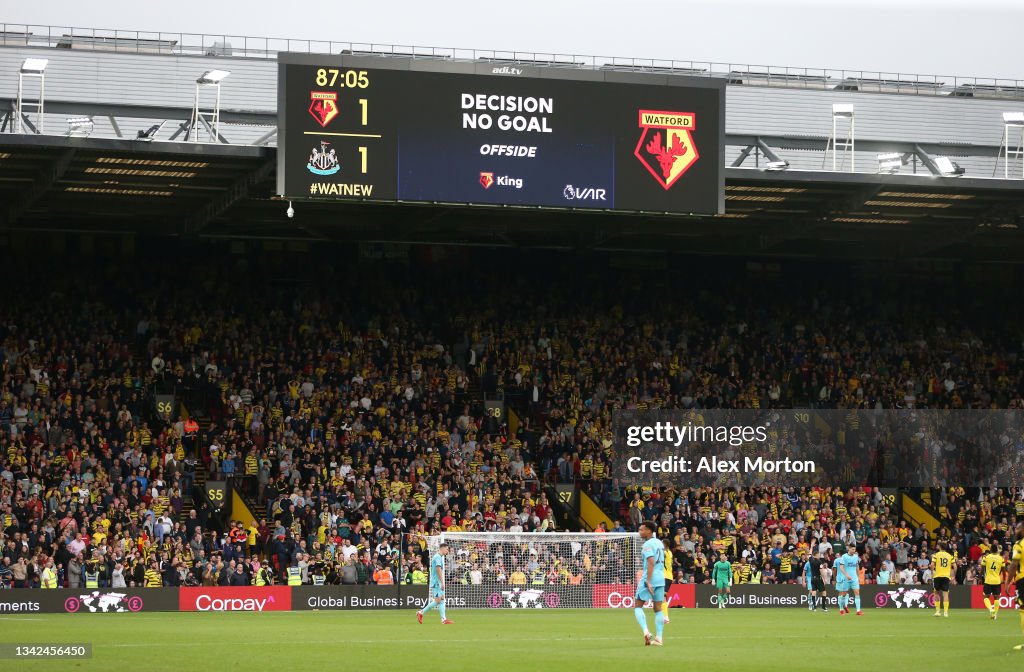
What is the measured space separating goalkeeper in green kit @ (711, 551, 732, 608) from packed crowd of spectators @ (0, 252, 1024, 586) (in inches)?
65.4

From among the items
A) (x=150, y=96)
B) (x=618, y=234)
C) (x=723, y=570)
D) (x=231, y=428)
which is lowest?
(x=723, y=570)

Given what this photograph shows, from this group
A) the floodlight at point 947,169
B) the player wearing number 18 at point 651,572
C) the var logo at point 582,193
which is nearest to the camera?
the player wearing number 18 at point 651,572

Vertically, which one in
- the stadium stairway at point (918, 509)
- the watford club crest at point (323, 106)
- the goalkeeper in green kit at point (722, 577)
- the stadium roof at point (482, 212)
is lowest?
the goalkeeper in green kit at point (722, 577)

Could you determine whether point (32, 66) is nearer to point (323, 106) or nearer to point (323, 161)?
point (323, 106)

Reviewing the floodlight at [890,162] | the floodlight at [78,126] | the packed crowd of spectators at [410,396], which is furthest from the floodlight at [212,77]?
the floodlight at [890,162]

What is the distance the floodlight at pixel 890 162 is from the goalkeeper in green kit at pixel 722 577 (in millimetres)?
11254

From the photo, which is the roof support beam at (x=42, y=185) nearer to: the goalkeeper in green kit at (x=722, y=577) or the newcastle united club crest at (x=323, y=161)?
the newcastle united club crest at (x=323, y=161)

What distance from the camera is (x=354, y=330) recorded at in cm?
4834

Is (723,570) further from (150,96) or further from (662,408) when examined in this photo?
(150,96)

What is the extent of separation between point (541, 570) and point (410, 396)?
28.3ft

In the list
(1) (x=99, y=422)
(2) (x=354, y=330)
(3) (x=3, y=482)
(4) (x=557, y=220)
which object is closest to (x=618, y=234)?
(4) (x=557, y=220)

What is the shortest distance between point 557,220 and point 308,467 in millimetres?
10724

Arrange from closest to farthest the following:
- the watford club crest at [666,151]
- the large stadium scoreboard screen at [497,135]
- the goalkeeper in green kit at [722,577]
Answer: the large stadium scoreboard screen at [497,135] → the watford club crest at [666,151] → the goalkeeper in green kit at [722,577]

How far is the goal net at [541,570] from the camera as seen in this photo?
3891 centimetres
